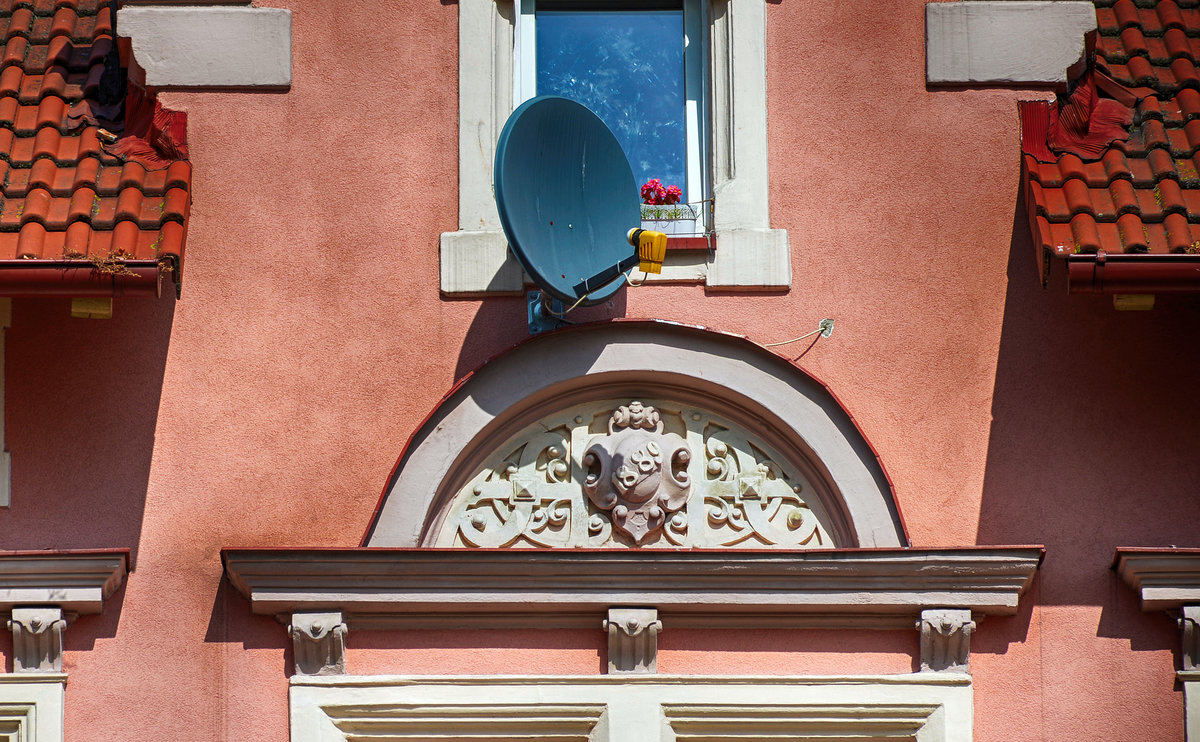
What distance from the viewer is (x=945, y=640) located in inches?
286

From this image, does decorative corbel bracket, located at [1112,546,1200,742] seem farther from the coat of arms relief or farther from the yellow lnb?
the yellow lnb

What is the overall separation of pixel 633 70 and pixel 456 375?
169cm

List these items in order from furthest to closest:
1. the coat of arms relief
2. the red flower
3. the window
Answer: the window < the red flower < the coat of arms relief

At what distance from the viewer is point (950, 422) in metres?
7.64

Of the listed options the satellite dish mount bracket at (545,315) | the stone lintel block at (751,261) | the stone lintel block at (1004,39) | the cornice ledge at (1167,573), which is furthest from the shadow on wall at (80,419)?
the cornice ledge at (1167,573)

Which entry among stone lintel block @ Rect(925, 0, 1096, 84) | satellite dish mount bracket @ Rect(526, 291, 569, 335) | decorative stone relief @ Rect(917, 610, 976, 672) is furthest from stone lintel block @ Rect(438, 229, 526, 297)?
decorative stone relief @ Rect(917, 610, 976, 672)

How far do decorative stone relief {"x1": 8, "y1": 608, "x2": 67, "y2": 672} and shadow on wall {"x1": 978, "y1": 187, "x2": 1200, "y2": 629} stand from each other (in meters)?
3.82

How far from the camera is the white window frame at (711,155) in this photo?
25.6 feet

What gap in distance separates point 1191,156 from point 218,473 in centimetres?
440

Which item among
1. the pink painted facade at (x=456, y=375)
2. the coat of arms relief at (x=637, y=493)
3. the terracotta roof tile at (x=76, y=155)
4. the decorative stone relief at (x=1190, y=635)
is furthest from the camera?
the coat of arms relief at (x=637, y=493)

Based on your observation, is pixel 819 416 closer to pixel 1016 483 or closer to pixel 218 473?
pixel 1016 483

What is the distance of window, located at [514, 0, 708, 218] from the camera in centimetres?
818

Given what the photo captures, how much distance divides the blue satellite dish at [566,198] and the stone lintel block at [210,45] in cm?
136

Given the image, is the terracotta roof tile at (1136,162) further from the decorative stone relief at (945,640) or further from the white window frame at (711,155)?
the decorative stone relief at (945,640)
